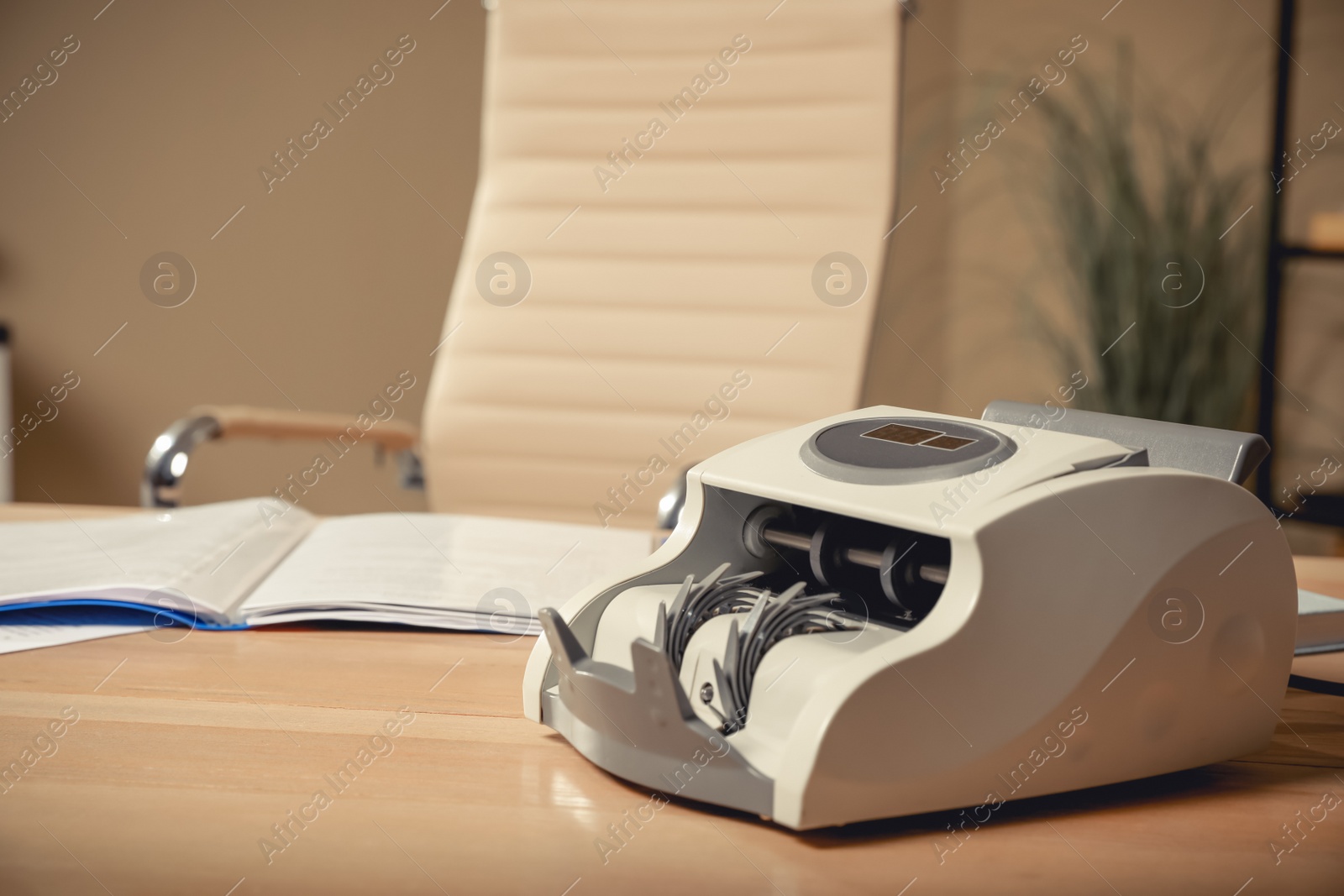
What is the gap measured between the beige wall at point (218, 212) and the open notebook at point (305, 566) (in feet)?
5.28

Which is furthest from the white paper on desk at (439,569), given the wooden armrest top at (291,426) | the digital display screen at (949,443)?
the wooden armrest top at (291,426)

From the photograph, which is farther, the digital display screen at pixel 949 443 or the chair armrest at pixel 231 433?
the chair armrest at pixel 231 433

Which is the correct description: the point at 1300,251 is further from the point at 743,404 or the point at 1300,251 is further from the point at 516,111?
the point at 516,111

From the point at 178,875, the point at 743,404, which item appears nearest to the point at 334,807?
the point at 178,875

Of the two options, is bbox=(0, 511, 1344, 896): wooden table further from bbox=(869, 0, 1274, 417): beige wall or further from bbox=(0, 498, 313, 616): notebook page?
bbox=(869, 0, 1274, 417): beige wall

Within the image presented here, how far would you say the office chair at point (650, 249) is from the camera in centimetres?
141


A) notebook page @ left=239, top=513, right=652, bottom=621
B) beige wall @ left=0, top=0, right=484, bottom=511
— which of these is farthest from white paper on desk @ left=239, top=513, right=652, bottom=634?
beige wall @ left=0, top=0, right=484, bottom=511

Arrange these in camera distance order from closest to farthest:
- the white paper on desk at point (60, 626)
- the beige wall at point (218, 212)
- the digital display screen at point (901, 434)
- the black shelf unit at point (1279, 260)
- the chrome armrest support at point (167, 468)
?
the digital display screen at point (901, 434), the white paper on desk at point (60, 626), the chrome armrest support at point (167, 468), the black shelf unit at point (1279, 260), the beige wall at point (218, 212)

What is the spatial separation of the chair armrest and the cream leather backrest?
0.10 metres

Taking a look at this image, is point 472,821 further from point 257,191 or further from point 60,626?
point 257,191

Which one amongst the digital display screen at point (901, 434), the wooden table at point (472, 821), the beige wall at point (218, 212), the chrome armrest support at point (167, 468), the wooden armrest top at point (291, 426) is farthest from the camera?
the beige wall at point (218, 212)

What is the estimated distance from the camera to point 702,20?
4.84 feet

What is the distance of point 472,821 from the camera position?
427 millimetres

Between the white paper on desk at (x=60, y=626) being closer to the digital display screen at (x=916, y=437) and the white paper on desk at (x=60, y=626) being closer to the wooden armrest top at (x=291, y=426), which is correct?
the digital display screen at (x=916, y=437)
